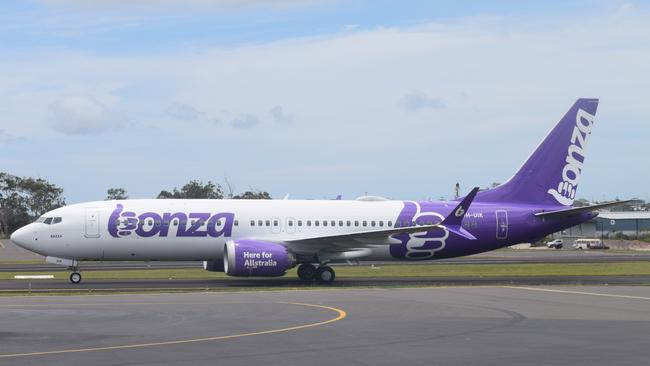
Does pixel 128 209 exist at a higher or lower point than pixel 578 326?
higher

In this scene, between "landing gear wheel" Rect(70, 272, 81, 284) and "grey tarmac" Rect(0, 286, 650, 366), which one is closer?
"grey tarmac" Rect(0, 286, 650, 366)

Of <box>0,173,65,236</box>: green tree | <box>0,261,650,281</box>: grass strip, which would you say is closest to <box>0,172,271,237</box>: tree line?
<box>0,173,65,236</box>: green tree

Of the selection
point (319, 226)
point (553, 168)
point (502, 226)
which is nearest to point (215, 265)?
point (319, 226)

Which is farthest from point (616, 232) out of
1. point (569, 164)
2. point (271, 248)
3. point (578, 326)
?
point (578, 326)

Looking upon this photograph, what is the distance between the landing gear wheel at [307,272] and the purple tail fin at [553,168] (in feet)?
28.2

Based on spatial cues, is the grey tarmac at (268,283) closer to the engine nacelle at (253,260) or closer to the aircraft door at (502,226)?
the engine nacelle at (253,260)

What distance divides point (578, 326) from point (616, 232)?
427 feet

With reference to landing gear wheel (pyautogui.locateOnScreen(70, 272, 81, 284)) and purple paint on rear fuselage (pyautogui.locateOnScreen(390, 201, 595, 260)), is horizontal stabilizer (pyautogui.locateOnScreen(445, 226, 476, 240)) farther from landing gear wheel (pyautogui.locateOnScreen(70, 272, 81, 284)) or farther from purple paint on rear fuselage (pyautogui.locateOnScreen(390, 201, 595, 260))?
landing gear wheel (pyautogui.locateOnScreen(70, 272, 81, 284))

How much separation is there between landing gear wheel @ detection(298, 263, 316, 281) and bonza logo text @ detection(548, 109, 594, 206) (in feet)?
38.0

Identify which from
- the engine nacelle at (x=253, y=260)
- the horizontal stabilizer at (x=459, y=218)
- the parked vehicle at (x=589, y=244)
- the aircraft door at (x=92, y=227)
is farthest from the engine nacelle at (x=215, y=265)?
the parked vehicle at (x=589, y=244)

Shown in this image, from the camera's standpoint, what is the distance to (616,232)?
474 feet

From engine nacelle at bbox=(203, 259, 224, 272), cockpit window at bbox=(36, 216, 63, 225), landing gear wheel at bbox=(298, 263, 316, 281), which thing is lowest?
landing gear wheel at bbox=(298, 263, 316, 281)

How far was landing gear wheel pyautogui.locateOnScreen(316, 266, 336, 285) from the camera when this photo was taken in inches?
1507

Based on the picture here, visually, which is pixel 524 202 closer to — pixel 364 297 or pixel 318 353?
pixel 364 297
